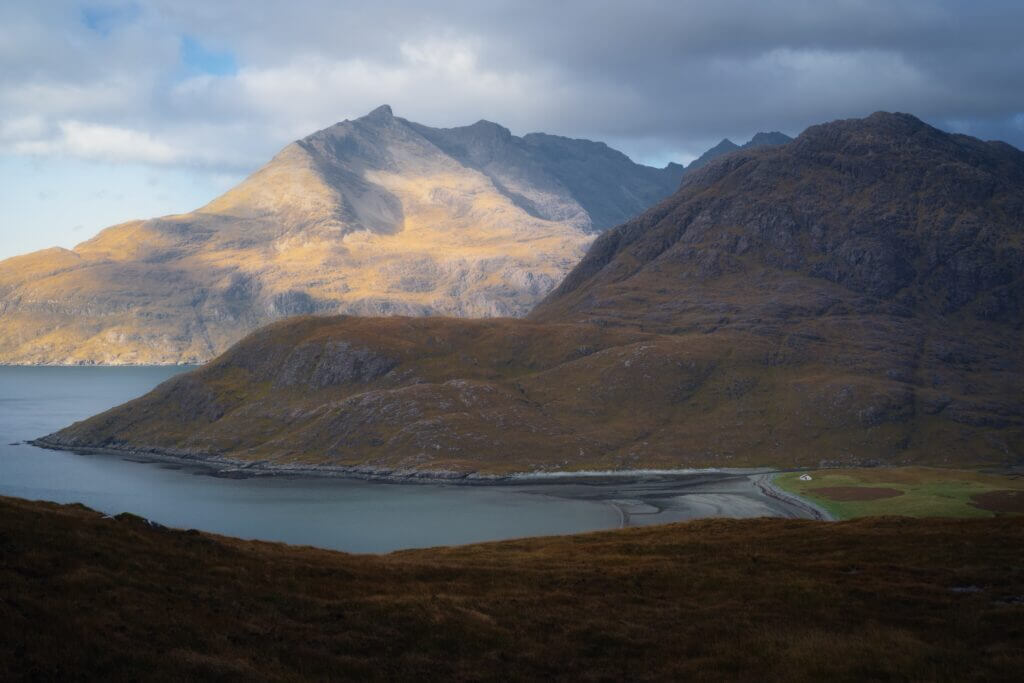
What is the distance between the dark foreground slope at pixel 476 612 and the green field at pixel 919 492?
91.3 meters

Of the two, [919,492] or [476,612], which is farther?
[919,492]

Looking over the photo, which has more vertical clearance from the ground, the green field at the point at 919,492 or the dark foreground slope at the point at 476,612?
the dark foreground slope at the point at 476,612

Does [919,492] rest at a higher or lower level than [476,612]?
lower

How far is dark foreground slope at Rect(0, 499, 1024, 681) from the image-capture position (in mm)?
33125

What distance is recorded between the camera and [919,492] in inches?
6604

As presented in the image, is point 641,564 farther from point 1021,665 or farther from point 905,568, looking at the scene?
point 1021,665

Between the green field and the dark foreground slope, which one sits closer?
the dark foreground slope

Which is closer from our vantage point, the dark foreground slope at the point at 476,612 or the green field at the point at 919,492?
the dark foreground slope at the point at 476,612

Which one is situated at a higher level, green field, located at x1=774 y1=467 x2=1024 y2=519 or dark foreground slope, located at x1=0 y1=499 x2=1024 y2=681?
dark foreground slope, located at x1=0 y1=499 x2=1024 y2=681

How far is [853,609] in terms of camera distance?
45625 millimetres

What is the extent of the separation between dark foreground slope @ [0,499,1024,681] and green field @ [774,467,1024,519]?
9134cm

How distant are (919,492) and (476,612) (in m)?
149

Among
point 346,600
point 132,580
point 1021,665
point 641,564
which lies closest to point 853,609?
point 1021,665

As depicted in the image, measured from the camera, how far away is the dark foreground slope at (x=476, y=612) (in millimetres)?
33125
